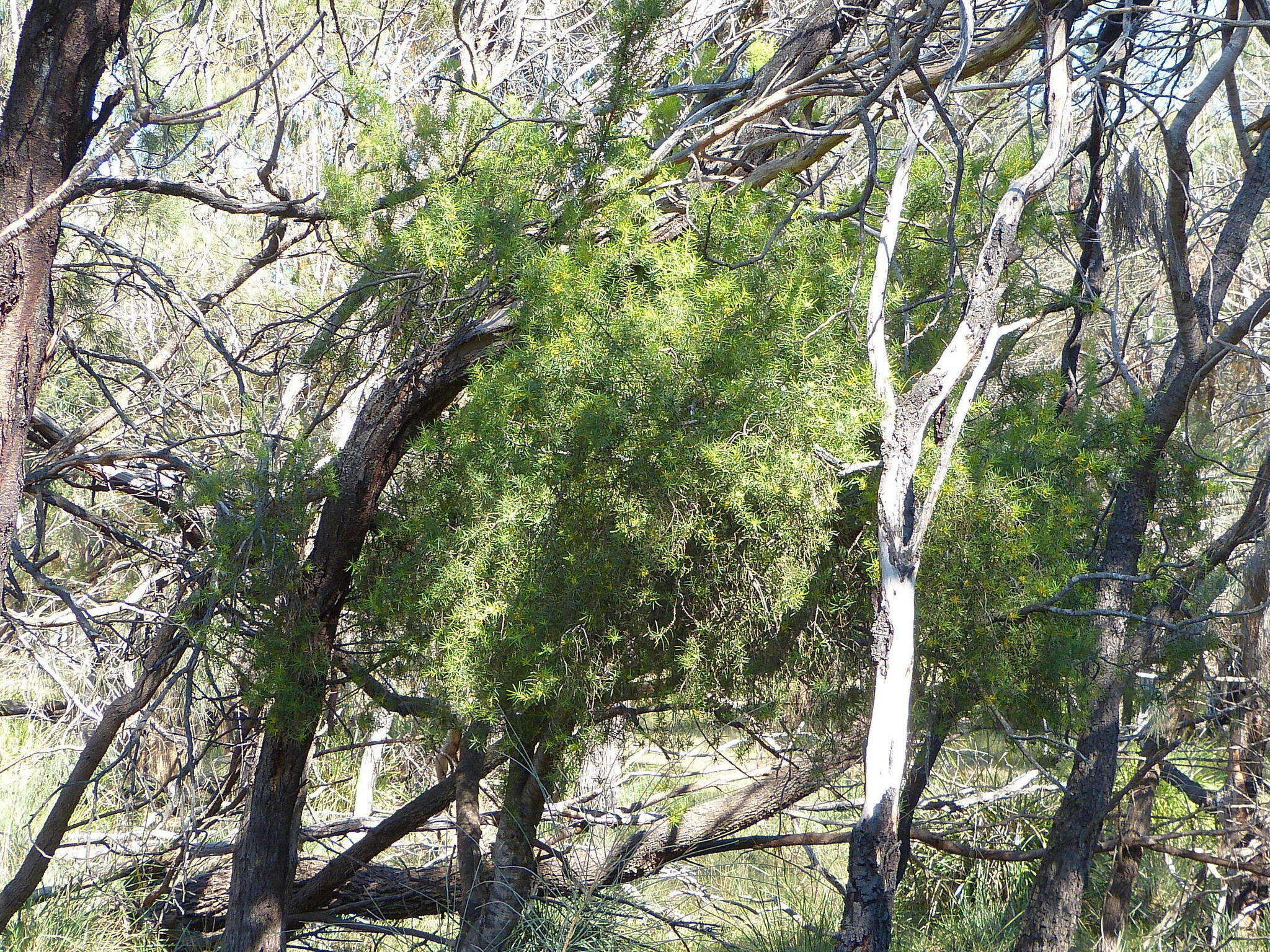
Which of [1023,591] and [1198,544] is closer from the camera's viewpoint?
[1023,591]

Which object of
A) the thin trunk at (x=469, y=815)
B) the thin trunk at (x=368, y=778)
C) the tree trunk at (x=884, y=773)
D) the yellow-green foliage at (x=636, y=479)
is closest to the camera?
the tree trunk at (x=884, y=773)

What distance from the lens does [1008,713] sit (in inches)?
140

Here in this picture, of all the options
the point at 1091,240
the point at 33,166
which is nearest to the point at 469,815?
the point at 33,166

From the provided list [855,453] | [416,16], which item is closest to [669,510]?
[855,453]

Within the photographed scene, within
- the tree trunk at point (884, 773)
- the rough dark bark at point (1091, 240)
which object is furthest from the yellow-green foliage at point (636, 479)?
the rough dark bark at point (1091, 240)

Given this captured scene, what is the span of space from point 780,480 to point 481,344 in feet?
5.06

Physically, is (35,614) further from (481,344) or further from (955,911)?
(955,911)

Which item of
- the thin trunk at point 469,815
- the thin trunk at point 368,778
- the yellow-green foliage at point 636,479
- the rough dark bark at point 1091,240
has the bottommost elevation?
the thin trunk at point 368,778

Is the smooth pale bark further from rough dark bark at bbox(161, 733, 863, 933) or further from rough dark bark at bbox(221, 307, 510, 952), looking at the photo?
rough dark bark at bbox(221, 307, 510, 952)

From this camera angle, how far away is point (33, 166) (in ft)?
8.60

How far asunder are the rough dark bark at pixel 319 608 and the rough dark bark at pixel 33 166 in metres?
1.40

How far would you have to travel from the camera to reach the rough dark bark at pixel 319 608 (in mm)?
3914

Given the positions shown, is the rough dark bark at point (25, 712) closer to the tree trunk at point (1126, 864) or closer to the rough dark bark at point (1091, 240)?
the rough dark bark at point (1091, 240)

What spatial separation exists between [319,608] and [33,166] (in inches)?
77.1
